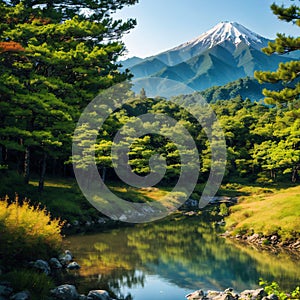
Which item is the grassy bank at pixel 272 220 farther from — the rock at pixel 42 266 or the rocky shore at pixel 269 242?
the rock at pixel 42 266

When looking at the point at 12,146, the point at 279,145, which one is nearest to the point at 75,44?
the point at 12,146

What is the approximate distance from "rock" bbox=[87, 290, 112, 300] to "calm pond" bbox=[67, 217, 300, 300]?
75 cm

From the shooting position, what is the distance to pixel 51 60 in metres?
22.1

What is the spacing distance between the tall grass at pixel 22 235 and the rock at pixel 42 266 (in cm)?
29

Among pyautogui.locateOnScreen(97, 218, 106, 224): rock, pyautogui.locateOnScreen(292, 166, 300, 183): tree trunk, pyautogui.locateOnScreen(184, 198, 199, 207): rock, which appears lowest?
pyautogui.locateOnScreen(184, 198, 199, 207): rock

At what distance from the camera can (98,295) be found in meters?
10.2

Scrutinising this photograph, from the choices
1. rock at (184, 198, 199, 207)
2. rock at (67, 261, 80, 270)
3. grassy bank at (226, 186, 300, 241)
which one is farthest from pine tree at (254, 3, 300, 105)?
rock at (184, 198, 199, 207)

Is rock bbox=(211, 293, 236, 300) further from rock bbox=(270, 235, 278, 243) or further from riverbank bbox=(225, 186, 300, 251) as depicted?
rock bbox=(270, 235, 278, 243)

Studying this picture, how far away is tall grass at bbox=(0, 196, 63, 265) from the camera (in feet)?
34.2

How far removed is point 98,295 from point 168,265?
5.45m

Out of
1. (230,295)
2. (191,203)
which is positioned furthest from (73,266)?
(191,203)

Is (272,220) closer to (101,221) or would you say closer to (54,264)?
(101,221)

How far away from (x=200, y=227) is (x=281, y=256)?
8.41 meters

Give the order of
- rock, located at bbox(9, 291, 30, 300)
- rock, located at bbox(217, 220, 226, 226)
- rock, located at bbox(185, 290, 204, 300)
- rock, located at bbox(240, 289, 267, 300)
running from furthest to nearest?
rock, located at bbox(217, 220, 226, 226) < rock, located at bbox(185, 290, 204, 300) < rock, located at bbox(240, 289, 267, 300) < rock, located at bbox(9, 291, 30, 300)
